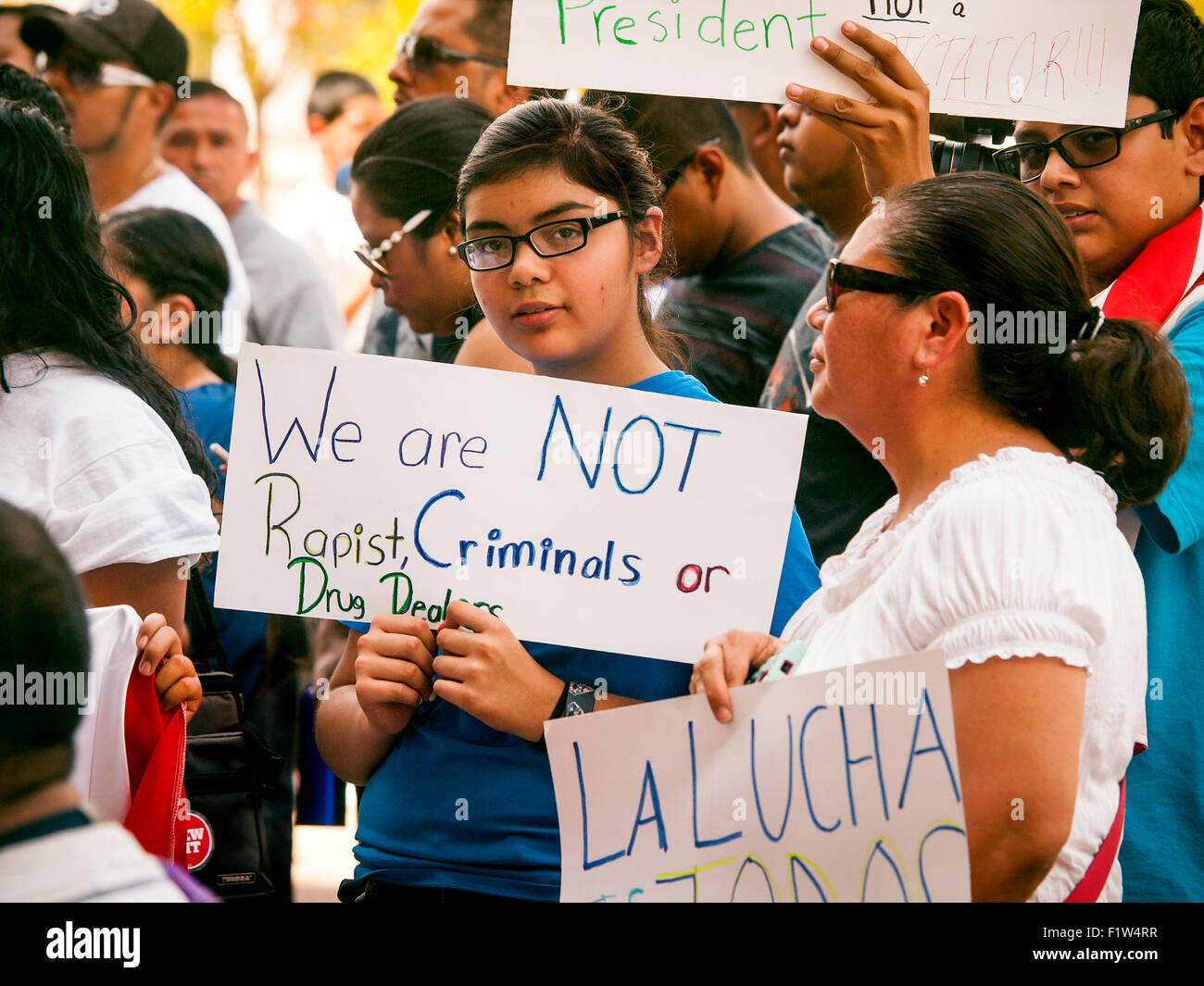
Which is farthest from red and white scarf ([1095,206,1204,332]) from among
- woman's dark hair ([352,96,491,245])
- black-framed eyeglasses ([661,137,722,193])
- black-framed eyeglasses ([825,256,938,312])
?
woman's dark hair ([352,96,491,245])

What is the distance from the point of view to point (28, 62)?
11.5ft

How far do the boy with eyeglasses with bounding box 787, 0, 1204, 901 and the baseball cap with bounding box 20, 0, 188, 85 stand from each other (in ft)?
7.30

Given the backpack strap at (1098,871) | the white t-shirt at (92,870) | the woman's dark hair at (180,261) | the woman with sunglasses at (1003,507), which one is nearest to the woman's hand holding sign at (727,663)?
the woman with sunglasses at (1003,507)

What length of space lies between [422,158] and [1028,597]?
172 cm

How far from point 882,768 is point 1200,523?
2.17 ft

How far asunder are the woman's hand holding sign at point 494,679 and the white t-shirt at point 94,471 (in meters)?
0.47

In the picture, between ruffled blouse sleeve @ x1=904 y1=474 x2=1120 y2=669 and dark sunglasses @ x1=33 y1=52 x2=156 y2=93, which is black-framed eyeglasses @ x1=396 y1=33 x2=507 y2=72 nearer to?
dark sunglasses @ x1=33 y1=52 x2=156 y2=93

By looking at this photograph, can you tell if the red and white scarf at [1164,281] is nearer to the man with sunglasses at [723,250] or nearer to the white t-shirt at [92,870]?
the man with sunglasses at [723,250]

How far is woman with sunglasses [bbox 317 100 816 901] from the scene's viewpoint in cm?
178

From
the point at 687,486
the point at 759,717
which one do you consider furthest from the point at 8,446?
the point at 759,717

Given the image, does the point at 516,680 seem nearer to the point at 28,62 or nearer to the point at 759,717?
the point at 759,717

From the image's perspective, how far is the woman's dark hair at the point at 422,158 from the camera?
2.71 meters

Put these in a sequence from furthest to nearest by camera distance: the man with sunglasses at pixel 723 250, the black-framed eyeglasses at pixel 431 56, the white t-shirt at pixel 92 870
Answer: the black-framed eyeglasses at pixel 431 56, the man with sunglasses at pixel 723 250, the white t-shirt at pixel 92 870

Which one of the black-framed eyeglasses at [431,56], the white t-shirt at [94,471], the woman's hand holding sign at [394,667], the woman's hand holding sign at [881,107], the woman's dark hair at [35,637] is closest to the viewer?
the woman's dark hair at [35,637]
